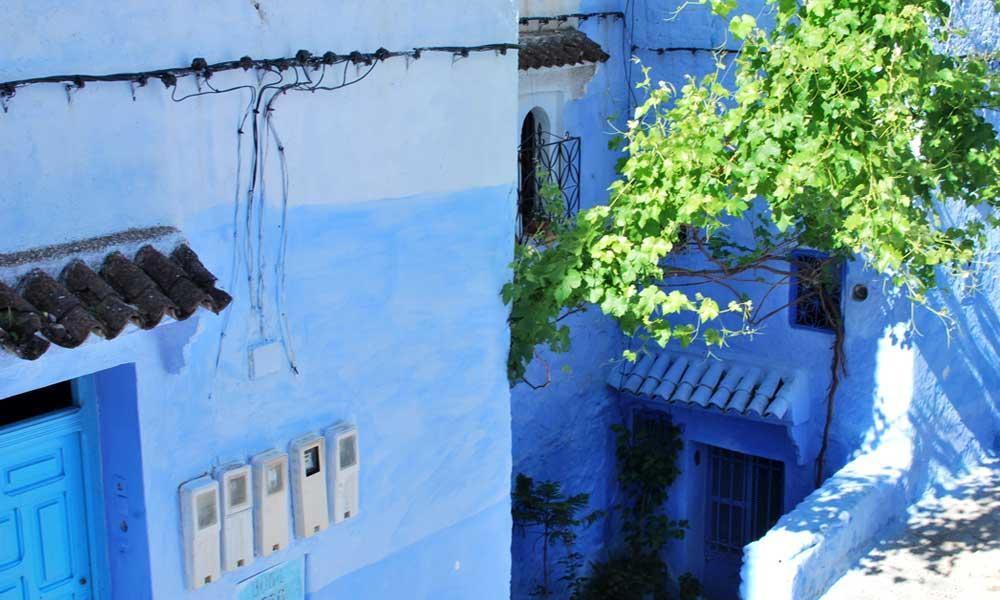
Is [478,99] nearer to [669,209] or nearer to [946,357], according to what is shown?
[669,209]

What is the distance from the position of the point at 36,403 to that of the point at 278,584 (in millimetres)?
1345

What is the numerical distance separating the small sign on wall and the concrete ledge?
361 cm

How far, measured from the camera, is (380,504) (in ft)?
19.3

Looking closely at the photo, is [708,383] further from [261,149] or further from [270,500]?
[261,149]

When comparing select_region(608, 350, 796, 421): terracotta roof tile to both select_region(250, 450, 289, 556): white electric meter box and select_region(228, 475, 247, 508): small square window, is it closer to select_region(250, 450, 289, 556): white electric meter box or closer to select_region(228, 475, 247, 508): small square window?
select_region(250, 450, 289, 556): white electric meter box

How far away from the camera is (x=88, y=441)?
192 inches

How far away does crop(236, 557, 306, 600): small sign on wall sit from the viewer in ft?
17.3

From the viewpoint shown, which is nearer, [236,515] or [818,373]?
[236,515]

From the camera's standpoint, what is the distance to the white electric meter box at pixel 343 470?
18.1 feet

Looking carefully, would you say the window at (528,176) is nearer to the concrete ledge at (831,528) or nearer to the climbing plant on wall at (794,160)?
the climbing plant on wall at (794,160)

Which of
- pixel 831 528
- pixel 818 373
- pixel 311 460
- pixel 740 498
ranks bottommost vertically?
pixel 740 498

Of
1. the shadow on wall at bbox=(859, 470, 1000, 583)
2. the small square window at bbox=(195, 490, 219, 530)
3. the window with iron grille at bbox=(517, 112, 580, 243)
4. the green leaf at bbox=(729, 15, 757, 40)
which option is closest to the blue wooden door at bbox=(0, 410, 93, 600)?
the small square window at bbox=(195, 490, 219, 530)

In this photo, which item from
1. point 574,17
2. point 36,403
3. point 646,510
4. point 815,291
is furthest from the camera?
point 646,510

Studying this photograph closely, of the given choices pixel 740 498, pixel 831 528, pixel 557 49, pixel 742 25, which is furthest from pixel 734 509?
pixel 742 25
